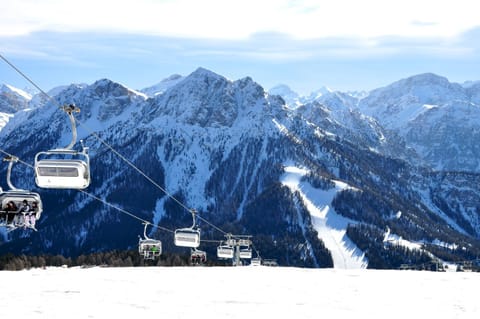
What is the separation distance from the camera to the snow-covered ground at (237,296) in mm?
23203

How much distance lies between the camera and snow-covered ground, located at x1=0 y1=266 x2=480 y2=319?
23.2 metres

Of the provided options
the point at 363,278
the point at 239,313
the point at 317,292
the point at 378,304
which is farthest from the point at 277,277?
the point at 239,313

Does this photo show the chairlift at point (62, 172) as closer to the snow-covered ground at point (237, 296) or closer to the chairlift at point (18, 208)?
the chairlift at point (18, 208)

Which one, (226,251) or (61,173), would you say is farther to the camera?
(226,251)

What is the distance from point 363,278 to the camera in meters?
37.6

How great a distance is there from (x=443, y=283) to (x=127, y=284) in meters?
18.0

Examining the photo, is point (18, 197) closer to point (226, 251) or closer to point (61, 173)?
point (61, 173)

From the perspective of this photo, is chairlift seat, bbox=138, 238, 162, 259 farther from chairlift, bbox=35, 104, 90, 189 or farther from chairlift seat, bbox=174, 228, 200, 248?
chairlift, bbox=35, 104, 90, 189

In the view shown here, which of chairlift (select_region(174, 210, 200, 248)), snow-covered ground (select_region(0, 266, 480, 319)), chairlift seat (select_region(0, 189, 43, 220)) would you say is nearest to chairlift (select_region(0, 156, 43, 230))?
chairlift seat (select_region(0, 189, 43, 220))

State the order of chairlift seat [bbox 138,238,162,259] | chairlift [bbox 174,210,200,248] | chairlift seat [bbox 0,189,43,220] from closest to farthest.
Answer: chairlift seat [bbox 0,189,43,220] < chairlift [bbox 174,210,200,248] < chairlift seat [bbox 138,238,162,259]

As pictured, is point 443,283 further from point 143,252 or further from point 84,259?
point 84,259

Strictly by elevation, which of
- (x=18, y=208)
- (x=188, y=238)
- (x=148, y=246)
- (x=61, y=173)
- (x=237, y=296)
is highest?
(x=61, y=173)

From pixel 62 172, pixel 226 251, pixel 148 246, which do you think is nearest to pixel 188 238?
pixel 148 246

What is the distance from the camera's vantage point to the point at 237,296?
90.6 ft
